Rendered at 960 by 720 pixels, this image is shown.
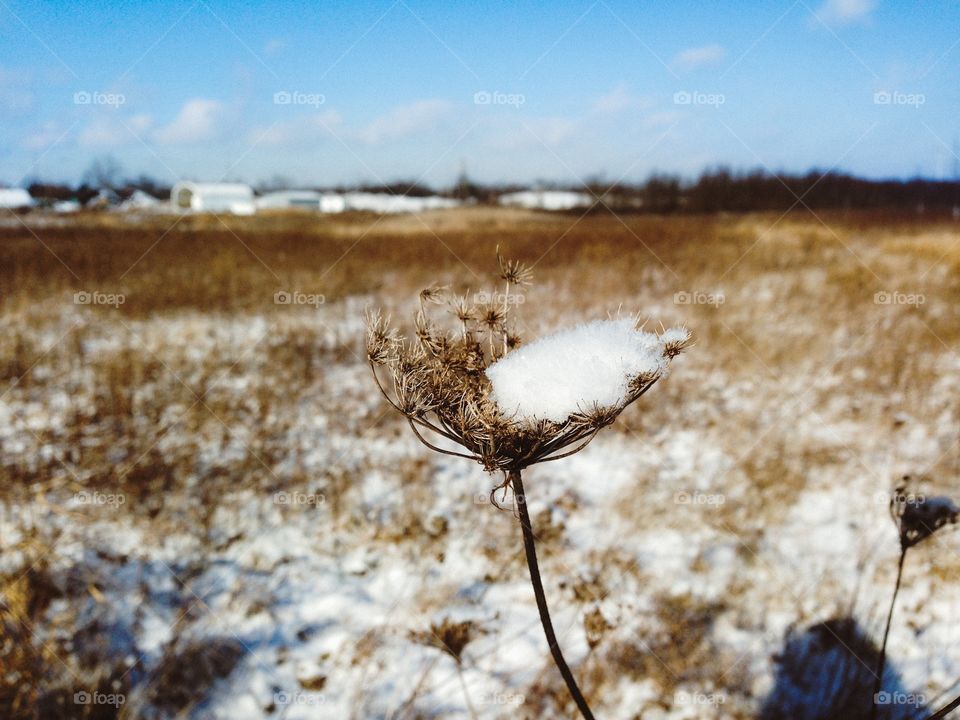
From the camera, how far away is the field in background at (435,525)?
12.7 ft

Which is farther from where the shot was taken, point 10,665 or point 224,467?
point 224,467

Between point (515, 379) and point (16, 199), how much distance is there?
30.5 meters

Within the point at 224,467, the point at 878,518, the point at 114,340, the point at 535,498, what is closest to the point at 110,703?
the point at 224,467

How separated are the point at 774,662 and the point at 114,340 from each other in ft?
36.7

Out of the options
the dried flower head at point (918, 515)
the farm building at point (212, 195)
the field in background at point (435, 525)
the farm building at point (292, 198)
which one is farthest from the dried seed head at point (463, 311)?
the farm building at point (212, 195)

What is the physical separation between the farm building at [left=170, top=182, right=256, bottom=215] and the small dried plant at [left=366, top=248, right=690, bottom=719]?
49.5 meters

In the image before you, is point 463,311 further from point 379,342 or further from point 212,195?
point 212,195

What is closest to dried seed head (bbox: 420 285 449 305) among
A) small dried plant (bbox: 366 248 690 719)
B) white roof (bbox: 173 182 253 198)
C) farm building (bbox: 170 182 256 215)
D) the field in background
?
small dried plant (bbox: 366 248 690 719)

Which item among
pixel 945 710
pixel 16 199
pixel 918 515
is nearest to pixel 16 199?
pixel 16 199

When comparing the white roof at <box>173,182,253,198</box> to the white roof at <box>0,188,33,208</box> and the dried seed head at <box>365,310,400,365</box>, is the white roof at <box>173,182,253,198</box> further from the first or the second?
the dried seed head at <box>365,310,400,365</box>

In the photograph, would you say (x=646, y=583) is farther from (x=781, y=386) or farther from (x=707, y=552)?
(x=781, y=386)

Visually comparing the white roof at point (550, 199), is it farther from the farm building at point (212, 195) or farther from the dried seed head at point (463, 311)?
the farm building at point (212, 195)

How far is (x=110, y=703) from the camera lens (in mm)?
3729

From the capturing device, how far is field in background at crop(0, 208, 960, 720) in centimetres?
388
